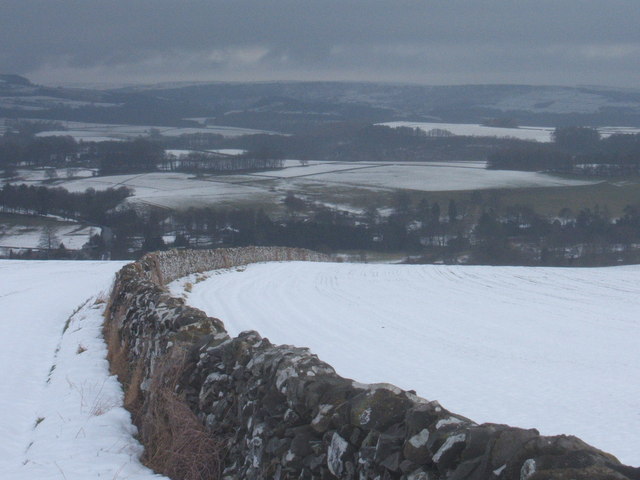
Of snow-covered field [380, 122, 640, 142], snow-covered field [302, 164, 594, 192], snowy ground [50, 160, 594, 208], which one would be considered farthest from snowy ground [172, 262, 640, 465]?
snow-covered field [380, 122, 640, 142]

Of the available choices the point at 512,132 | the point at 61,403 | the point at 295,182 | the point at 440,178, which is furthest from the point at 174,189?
the point at 61,403

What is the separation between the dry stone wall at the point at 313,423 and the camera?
3.65m

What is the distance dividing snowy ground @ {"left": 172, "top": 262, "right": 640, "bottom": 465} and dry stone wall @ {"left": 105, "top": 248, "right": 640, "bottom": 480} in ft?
13.7

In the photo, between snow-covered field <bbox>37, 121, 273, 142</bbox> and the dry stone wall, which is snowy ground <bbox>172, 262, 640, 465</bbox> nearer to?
the dry stone wall

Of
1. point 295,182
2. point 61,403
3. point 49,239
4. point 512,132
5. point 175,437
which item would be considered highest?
point 512,132

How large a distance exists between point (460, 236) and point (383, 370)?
61.8m

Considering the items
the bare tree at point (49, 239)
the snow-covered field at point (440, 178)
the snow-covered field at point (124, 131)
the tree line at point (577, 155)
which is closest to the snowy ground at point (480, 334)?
the bare tree at point (49, 239)

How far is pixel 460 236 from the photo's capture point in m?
73.1

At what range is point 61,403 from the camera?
340 inches

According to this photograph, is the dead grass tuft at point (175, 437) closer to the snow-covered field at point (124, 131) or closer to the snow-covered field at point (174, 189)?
the snow-covered field at point (174, 189)

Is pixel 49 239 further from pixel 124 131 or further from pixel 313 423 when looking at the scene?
pixel 124 131

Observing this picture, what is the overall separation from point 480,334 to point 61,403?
11294 mm

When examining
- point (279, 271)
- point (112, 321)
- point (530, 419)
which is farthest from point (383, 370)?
point (279, 271)

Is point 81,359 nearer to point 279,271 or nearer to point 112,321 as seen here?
point 112,321
